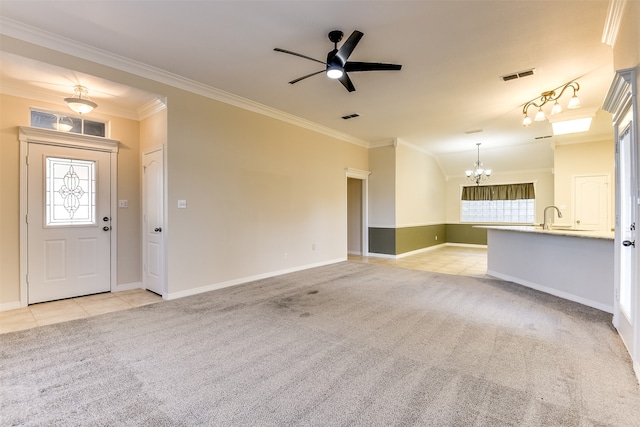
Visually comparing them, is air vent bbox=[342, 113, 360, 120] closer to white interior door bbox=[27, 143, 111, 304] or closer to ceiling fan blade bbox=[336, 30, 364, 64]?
ceiling fan blade bbox=[336, 30, 364, 64]

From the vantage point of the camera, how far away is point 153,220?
4.39 meters

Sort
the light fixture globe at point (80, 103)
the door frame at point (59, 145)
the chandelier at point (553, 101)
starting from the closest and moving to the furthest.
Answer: the light fixture globe at point (80, 103)
the door frame at point (59, 145)
the chandelier at point (553, 101)

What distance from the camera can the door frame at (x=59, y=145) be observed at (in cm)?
369

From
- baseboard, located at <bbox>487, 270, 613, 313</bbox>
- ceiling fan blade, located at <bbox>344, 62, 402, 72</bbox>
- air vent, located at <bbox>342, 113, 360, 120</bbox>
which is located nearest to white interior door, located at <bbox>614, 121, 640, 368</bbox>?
baseboard, located at <bbox>487, 270, 613, 313</bbox>

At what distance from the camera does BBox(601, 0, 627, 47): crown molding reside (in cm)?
252

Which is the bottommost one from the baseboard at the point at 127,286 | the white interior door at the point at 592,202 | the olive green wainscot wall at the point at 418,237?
the baseboard at the point at 127,286

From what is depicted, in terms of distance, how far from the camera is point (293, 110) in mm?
5312

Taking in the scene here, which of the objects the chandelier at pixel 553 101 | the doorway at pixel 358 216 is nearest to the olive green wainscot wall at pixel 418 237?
the doorway at pixel 358 216

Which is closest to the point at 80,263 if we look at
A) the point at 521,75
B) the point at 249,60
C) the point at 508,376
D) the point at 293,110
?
the point at 249,60

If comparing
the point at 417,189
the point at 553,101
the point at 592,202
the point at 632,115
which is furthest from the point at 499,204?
the point at 632,115

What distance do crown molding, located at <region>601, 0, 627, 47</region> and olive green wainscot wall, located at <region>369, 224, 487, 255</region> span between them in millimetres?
5055

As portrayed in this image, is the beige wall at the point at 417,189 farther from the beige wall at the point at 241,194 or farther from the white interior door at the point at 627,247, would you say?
the white interior door at the point at 627,247

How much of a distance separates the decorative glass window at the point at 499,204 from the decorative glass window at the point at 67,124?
1019 cm

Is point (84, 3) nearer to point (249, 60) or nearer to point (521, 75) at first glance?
point (249, 60)
